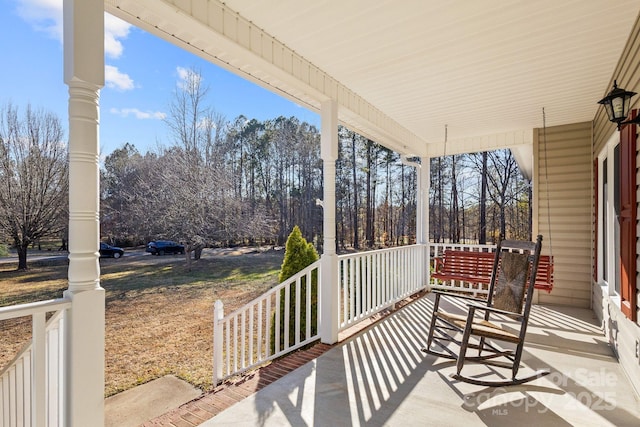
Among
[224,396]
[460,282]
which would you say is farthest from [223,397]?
[460,282]

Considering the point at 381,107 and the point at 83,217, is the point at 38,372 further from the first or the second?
the point at 381,107

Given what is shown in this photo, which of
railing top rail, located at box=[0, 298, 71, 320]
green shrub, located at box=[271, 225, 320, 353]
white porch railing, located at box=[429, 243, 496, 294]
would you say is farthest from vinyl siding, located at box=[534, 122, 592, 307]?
railing top rail, located at box=[0, 298, 71, 320]

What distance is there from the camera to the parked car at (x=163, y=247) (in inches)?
558

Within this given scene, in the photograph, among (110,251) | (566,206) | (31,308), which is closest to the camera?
(31,308)

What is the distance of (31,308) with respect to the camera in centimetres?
146

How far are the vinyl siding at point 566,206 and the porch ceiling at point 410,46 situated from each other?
0.93 meters

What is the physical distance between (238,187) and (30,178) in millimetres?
7678

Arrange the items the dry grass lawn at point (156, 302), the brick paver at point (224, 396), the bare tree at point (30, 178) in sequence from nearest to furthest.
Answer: the brick paver at point (224, 396) → the dry grass lawn at point (156, 302) → the bare tree at point (30, 178)

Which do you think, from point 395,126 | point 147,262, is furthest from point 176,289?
point 395,126

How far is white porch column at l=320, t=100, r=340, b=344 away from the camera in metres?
3.63

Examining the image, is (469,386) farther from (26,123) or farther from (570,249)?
(26,123)

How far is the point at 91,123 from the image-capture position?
1.70 m

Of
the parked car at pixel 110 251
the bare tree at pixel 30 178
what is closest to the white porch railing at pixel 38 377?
the bare tree at pixel 30 178

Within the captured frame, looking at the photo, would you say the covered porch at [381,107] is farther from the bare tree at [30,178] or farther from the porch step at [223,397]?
the bare tree at [30,178]
